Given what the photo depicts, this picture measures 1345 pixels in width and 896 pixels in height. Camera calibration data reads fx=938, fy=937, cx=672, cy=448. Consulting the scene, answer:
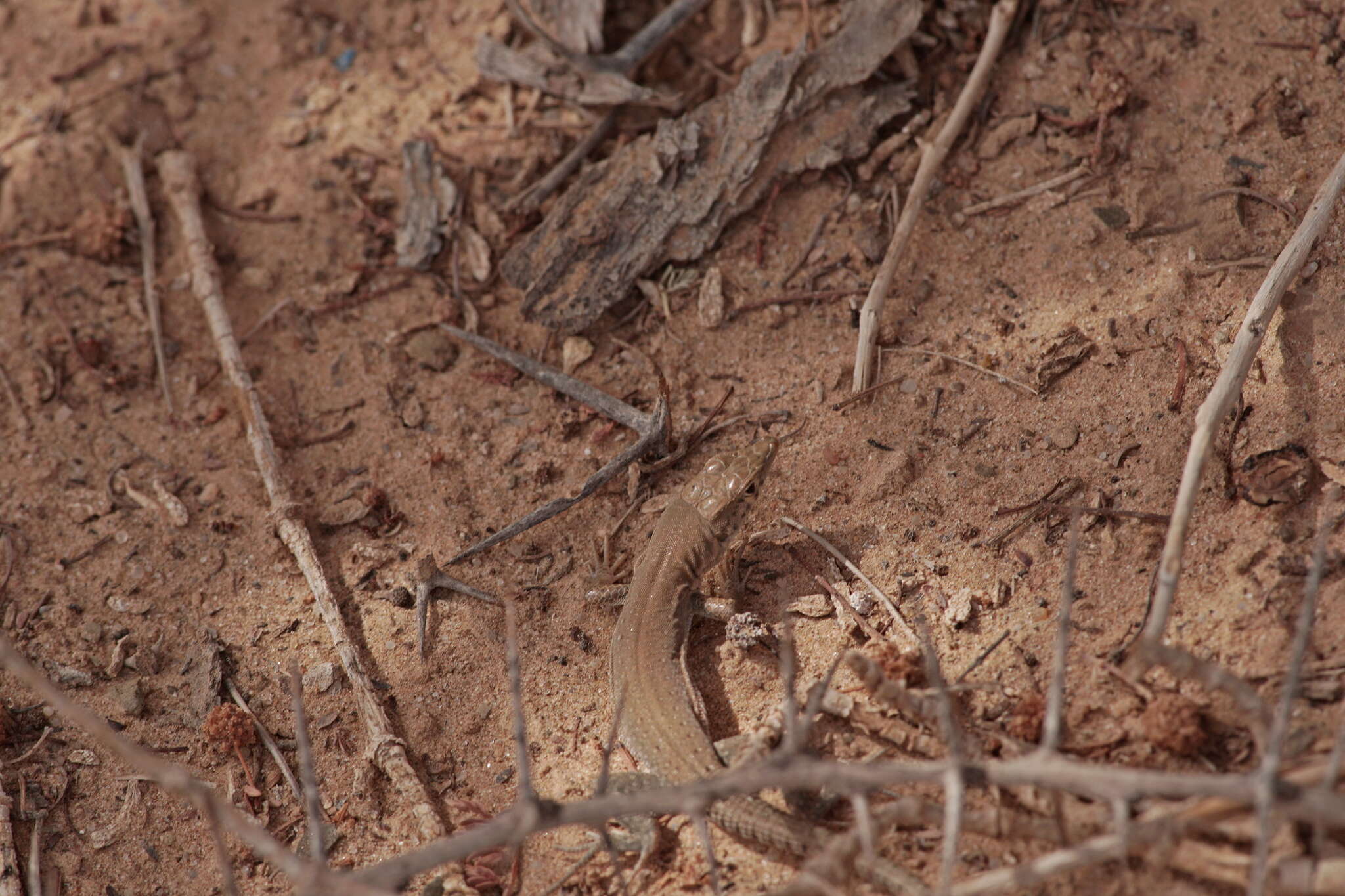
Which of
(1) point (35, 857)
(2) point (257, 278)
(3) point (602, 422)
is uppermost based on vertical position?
(2) point (257, 278)

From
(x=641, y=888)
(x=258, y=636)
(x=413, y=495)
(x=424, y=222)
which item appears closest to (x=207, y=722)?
(x=258, y=636)

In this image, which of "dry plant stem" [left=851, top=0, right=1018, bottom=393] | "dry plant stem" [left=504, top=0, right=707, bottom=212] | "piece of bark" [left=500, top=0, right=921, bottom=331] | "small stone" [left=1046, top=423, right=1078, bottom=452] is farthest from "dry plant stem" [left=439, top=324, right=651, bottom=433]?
"small stone" [left=1046, top=423, right=1078, bottom=452]

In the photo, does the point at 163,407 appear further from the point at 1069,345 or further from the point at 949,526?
the point at 1069,345

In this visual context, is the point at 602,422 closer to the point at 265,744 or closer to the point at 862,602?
the point at 862,602

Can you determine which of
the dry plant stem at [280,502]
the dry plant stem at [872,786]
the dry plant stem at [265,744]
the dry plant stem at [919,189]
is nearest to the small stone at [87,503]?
the dry plant stem at [280,502]

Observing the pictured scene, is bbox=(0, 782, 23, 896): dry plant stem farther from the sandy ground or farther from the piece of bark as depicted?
the piece of bark

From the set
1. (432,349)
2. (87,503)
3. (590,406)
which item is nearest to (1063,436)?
(590,406)

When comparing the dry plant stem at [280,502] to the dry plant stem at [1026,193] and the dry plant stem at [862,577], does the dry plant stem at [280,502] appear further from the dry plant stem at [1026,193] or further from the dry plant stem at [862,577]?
the dry plant stem at [1026,193]
